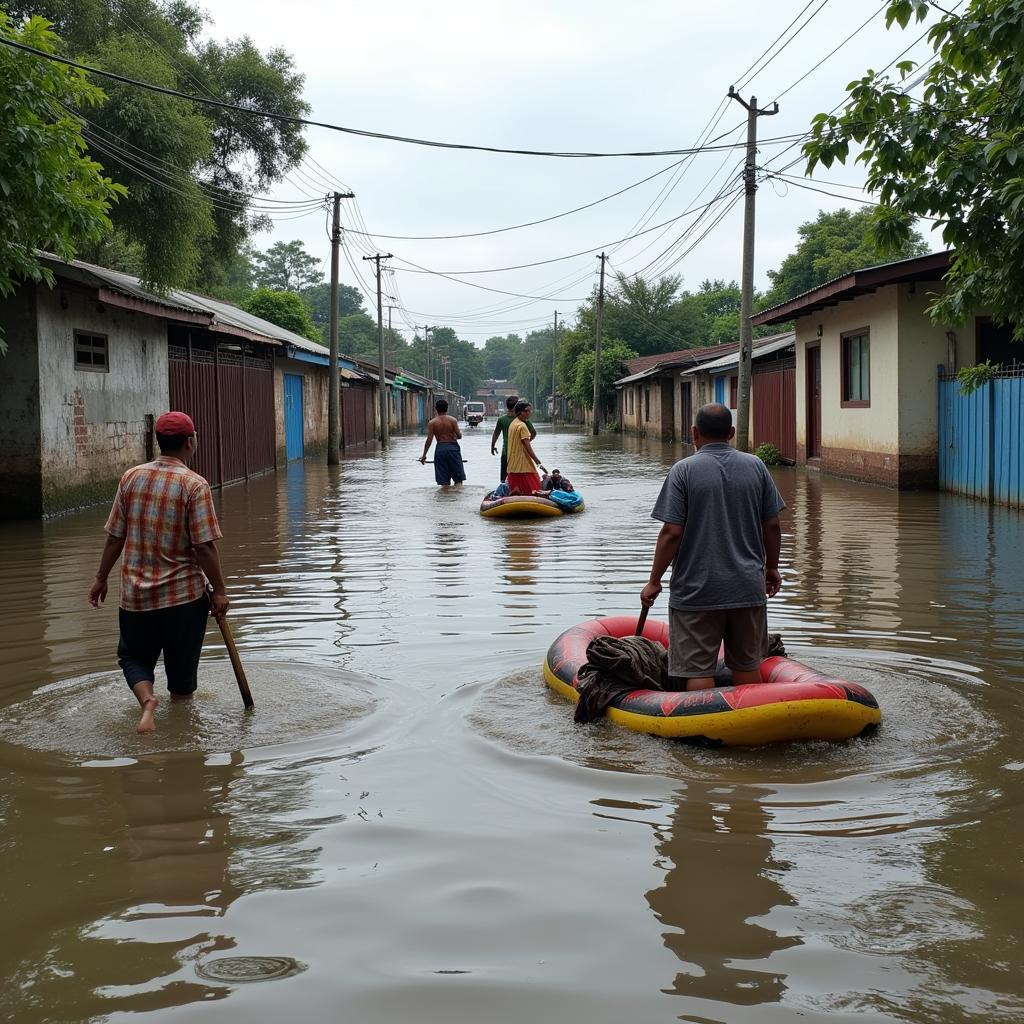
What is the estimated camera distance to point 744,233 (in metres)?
24.8

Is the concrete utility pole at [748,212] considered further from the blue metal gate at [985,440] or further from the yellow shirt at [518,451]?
the yellow shirt at [518,451]

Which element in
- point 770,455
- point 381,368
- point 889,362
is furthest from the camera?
point 381,368

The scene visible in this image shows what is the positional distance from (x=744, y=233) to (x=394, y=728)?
20.8 meters

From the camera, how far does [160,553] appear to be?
20.4ft

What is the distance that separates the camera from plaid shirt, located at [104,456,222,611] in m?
6.18

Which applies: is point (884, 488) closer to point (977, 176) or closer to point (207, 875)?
point (977, 176)

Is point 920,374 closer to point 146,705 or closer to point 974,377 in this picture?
point 974,377

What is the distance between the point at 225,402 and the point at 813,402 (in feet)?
42.6

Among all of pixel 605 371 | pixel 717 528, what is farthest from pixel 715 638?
pixel 605 371

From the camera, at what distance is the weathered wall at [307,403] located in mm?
31656

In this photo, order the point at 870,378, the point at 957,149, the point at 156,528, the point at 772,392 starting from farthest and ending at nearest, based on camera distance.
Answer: the point at 772,392, the point at 870,378, the point at 957,149, the point at 156,528

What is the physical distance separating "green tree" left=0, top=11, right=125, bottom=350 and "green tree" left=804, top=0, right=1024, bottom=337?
7.11m

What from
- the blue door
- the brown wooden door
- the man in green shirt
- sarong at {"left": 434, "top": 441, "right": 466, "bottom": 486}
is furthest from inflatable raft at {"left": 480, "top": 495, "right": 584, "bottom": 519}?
the blue door

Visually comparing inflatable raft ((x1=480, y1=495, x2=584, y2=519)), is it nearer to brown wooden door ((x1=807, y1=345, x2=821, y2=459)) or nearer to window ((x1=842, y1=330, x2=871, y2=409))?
window ((x1=842, y1=330, x2=871, y2=409))
